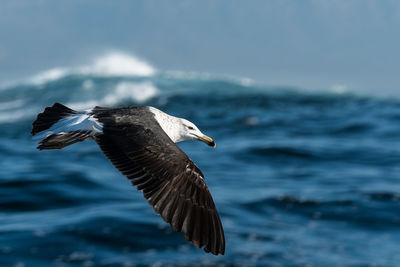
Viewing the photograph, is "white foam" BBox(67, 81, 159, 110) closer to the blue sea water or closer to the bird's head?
the blue sea water

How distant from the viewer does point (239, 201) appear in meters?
21.0

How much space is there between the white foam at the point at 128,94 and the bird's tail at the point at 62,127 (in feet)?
99.3

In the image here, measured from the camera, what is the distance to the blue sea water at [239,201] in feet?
53.8

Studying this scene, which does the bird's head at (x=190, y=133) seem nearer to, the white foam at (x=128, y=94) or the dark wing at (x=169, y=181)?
the dark wing at (x=169, y=181)

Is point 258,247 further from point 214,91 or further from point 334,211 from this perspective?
point 214,91

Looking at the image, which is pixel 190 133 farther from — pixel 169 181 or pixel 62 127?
pixel 62 127

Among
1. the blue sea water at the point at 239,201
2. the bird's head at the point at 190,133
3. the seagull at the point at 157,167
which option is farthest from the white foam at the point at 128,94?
the seagull at the point at 157,167

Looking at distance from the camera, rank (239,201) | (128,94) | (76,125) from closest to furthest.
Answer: (76,125)
(239,201)
(128,94)

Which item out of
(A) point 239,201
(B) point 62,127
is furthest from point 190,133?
(A) point 239,201

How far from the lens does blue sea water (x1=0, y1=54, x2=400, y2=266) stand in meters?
16.4

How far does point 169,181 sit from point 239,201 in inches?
574

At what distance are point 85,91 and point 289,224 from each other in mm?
28327

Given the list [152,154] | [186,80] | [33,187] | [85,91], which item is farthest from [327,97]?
[152,154]

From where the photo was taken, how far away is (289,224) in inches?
802
